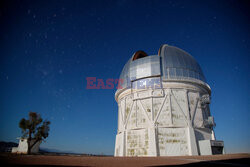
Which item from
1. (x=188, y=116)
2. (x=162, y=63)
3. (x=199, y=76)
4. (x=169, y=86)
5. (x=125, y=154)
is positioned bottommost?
(x=125, y=154)

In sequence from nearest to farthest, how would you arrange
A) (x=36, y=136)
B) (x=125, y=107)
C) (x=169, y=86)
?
1. (x=169, y=86)
2. (x=125, y=107)
3. (x=36, y=136)

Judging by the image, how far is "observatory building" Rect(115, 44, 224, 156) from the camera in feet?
61.2

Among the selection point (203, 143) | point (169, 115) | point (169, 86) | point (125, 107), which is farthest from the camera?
point (125, 107)

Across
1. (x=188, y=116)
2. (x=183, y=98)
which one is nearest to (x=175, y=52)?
(x=183, y=98)

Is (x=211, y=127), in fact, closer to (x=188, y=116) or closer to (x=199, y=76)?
(x=188, y=116)

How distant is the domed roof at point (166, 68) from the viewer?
21.9 m

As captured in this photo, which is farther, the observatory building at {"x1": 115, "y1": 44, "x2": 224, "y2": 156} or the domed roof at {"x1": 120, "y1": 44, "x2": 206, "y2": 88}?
the domed roof at {"x1": 120, "y1": 44, "x2": 206, "y2": 88}

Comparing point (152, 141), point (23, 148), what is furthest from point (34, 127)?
point (152, 141)

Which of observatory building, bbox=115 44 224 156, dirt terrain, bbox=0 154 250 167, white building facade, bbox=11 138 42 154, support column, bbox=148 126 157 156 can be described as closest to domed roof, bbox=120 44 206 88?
observatory building, bbox=115 44 224 156

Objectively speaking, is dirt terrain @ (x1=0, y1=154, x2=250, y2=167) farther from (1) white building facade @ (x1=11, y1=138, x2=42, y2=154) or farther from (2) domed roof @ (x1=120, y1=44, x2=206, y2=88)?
(1) white building facade @ (x1=11, y1=138, x2=42, y2=154)

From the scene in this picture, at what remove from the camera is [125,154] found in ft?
67.2

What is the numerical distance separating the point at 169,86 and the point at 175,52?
6.31 m

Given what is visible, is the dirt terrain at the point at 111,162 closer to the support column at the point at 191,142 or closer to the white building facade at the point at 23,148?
the support column at the point at 191,142

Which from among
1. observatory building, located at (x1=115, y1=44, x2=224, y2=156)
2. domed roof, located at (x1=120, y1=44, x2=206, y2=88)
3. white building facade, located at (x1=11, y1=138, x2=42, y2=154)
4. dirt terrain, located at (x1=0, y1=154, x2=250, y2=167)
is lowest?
white building facade, located at (x1=11, y1=138, x2=42, y2=154)
